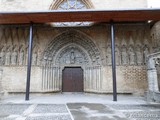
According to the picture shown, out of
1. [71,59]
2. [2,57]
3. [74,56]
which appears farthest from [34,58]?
[74,56]

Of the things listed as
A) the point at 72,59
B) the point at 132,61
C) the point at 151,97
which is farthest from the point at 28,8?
the point at 151,97

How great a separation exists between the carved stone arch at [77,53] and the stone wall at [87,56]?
7 cm

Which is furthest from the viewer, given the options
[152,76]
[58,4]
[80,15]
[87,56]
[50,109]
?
[58,4]

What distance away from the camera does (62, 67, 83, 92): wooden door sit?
8969 mm

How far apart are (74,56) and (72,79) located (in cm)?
152

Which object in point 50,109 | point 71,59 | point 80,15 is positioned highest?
point 80,15

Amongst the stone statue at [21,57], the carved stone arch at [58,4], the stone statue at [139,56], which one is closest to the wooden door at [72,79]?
the stone statue at [21,57]

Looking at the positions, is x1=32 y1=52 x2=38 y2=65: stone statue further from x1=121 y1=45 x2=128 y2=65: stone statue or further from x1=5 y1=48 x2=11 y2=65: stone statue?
x1=121 y1=45 x2=128 y2=65: stone statue

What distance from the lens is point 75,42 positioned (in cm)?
906

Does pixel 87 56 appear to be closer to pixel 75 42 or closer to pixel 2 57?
pixel 75 42

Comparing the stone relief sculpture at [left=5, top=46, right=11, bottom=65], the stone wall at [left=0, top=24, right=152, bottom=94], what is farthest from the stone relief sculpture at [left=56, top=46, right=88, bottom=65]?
the stone relief sculpture at [left=5, top=46, right=11, bottom=65]

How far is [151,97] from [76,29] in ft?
18.0

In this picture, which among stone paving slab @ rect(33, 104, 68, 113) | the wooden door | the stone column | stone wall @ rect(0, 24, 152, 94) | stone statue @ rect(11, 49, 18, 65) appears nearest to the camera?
stone paving slab @ rect(33, 104, 68, 113)

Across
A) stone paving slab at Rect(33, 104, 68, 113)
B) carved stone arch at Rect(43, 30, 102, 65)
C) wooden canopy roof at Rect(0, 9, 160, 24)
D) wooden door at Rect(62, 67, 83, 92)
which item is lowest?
stone paving slab at Rect(33, 104, 68, 113)
